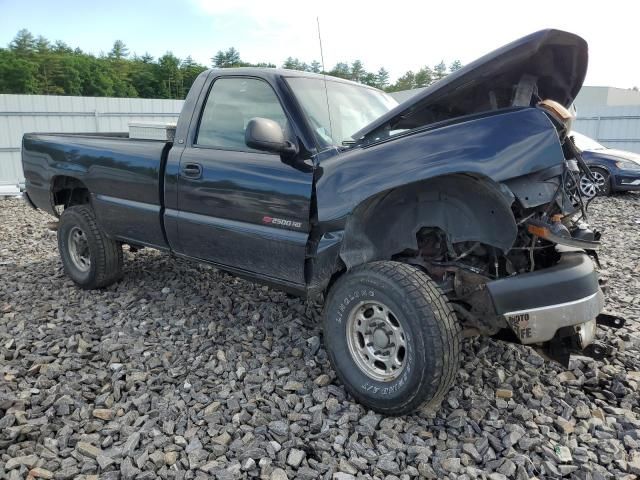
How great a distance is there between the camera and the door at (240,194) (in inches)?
128

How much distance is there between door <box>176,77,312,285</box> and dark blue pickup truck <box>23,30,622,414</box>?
0.01 meters

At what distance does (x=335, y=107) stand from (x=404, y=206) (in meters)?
1.09

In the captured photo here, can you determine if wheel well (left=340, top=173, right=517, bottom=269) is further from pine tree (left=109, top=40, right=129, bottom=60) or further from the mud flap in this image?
pine tree (left=109, top=40, right=129, bottom=60)

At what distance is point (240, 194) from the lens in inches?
137

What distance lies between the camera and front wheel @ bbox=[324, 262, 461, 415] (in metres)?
2.56

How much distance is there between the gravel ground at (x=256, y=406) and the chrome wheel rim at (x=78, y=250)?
0.58 m

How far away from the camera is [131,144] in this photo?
13.9 feet

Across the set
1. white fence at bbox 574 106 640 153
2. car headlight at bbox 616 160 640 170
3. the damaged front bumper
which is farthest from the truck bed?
white fence at bbox 574 106 640 153

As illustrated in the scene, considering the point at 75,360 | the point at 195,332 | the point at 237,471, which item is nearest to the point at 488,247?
the point at 237,471

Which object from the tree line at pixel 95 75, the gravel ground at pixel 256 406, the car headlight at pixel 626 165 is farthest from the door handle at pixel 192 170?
the tree line at pixel 95 75

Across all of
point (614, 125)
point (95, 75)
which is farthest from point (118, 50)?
point (614, 125)

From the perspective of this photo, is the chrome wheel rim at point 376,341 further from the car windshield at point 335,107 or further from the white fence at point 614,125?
the white fence at point 614,125

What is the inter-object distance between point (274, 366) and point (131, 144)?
2201 mm

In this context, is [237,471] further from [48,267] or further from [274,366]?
[48,267]
